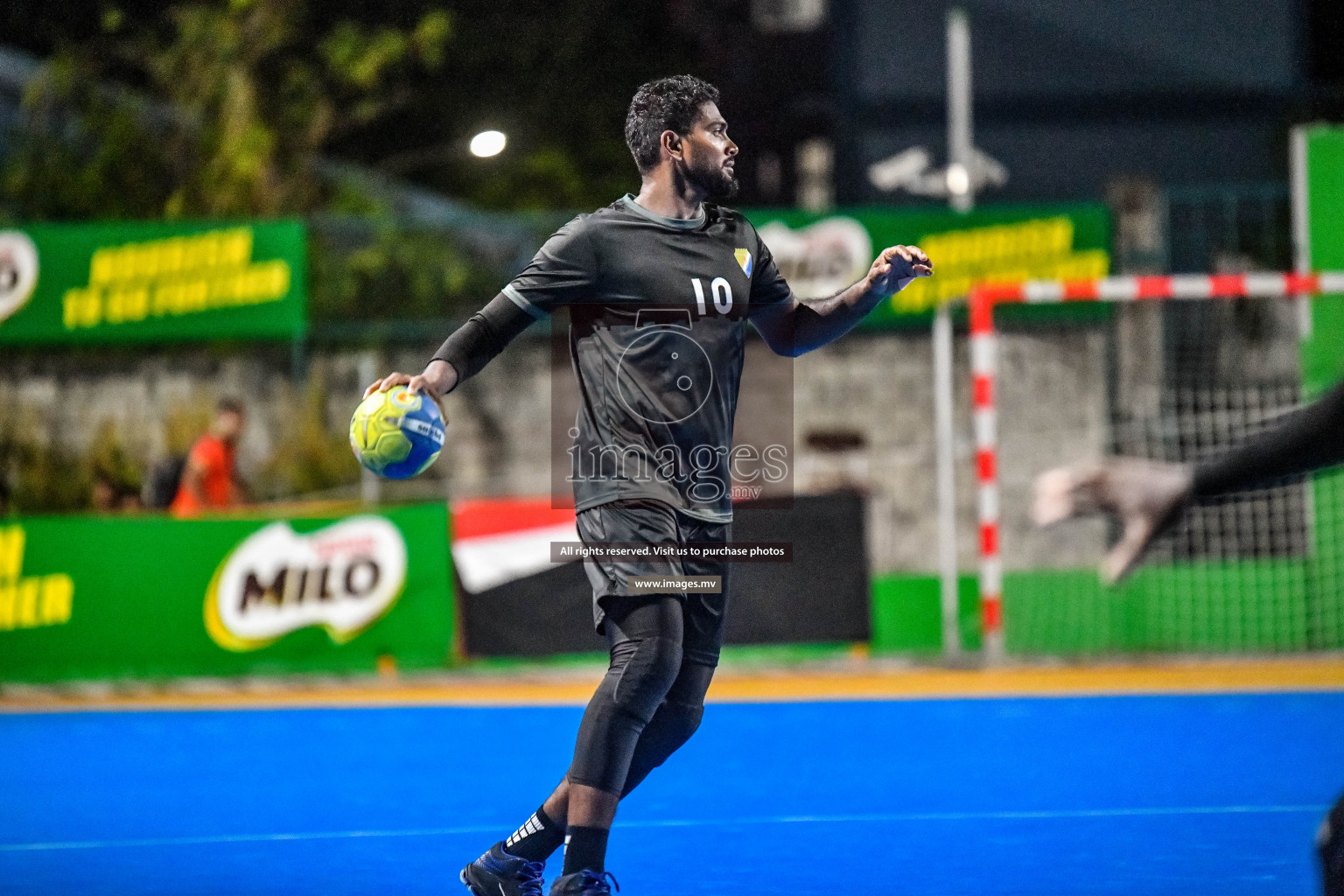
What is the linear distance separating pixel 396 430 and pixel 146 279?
1124 cm

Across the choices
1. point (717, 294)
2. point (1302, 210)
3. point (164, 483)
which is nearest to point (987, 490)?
point (1302, 210)

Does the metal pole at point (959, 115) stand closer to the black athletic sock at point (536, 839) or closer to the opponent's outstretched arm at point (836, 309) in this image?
the opponent's outstretched arm at point (836, 309)

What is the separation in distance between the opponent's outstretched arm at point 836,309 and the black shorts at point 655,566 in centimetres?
63

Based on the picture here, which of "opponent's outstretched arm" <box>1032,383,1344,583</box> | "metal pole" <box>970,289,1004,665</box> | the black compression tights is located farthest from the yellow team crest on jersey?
"metal pole" <box>970,289,1004,665</box>

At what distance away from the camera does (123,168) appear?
1819cm

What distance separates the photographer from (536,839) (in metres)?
4.32

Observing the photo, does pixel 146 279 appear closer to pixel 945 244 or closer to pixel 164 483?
pixel 164 483

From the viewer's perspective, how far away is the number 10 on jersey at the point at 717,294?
4.29 metres

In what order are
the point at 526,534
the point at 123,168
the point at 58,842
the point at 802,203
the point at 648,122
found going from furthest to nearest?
the point at 802,203
the point at 123,168
the point at 526,534
the point at 58,842
the point at 648,122

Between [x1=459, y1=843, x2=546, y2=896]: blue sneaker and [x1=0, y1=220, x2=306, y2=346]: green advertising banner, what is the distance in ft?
35.2

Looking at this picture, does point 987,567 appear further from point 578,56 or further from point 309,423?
point 578,56

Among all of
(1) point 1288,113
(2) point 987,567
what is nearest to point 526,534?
(2) point 987,567

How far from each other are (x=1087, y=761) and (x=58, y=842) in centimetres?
445

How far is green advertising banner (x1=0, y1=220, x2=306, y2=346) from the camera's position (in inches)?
561
